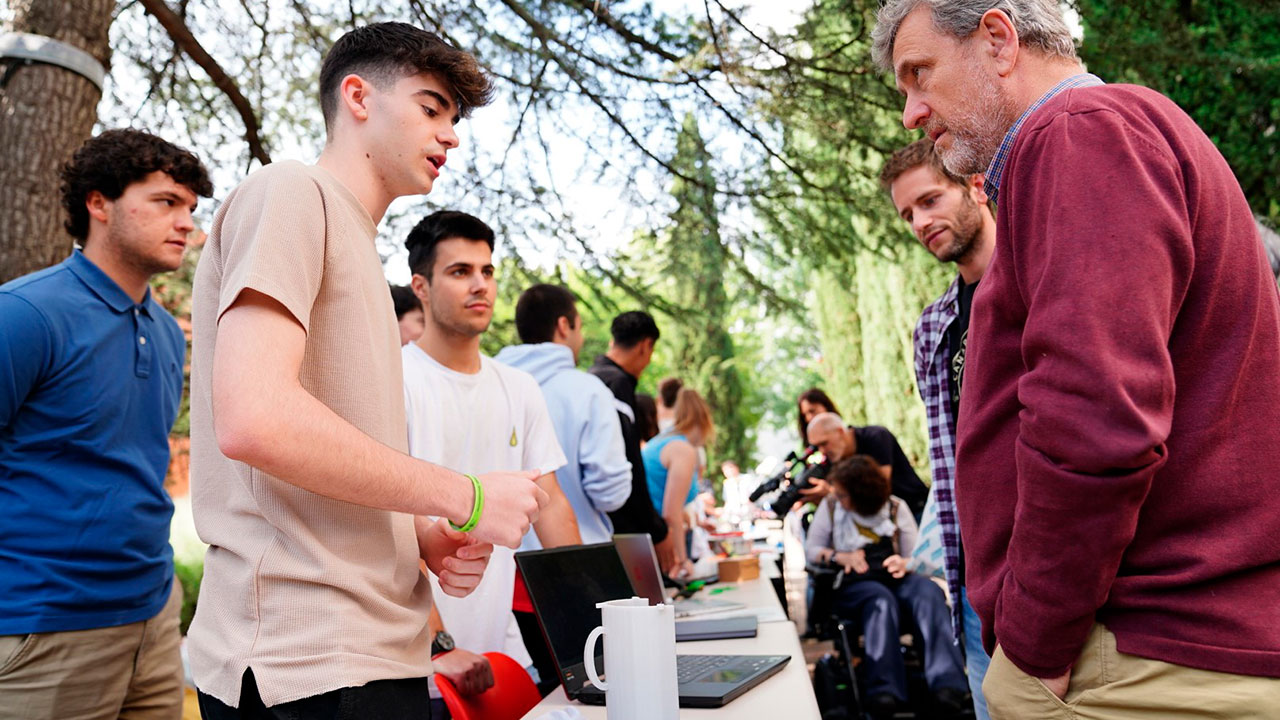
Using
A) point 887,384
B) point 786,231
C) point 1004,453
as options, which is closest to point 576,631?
point 1004,453

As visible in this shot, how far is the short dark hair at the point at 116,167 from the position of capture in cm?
248

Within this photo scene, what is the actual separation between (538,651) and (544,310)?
186 centimetres

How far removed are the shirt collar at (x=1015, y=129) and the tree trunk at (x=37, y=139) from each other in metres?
2.94

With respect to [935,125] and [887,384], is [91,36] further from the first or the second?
[887,384]

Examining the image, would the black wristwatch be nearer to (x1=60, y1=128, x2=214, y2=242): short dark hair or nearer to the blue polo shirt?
the blue polo shirt

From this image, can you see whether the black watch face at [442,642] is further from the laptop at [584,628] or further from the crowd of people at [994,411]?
the laptop at [584,628]

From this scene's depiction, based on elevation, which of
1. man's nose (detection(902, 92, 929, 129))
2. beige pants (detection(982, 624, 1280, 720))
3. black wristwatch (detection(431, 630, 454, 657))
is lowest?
black wristwatch (detection(431, 630, 454, 657))

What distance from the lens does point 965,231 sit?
273cm

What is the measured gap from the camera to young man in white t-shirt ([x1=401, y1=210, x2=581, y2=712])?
8.67 feet

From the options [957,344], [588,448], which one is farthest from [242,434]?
[588,448]

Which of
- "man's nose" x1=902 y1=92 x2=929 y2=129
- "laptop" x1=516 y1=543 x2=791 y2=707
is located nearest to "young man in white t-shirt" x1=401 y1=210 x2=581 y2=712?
"laptop" x1=516 y1=543 x2=791 y2=707

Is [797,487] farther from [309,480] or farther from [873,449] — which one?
[309,480]

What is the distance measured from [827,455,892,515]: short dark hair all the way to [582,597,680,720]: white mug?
4100 mm

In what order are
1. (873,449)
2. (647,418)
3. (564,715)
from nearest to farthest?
(564,715), (873,449), (647,418)
